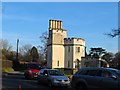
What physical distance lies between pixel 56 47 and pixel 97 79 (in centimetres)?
6377

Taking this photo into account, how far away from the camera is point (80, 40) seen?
8425 centimetres

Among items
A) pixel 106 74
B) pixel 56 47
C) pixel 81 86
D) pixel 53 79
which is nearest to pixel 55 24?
pixel 56 47

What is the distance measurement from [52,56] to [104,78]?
6293 centimetres

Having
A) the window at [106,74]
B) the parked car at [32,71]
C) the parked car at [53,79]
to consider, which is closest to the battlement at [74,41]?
the parked car at [32,71]

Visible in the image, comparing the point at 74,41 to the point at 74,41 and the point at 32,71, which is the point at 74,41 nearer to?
the point at 74,41

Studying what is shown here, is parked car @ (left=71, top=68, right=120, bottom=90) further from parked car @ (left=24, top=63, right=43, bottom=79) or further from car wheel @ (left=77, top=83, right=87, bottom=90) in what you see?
parked car @ (left=24, top=63, right=43, bottom=79)

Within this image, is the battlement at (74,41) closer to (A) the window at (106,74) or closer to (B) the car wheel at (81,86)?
(B) the car wheel at (81,86)

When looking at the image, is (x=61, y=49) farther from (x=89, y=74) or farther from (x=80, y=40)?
(x=89, y=74)

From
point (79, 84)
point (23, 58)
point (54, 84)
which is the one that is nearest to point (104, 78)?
point (79, 84)

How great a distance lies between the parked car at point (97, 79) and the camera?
1934 centimetres

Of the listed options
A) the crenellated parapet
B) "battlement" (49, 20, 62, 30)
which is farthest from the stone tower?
"battlement" (49, 20, 62, 30)

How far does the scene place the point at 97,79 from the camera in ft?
67.1

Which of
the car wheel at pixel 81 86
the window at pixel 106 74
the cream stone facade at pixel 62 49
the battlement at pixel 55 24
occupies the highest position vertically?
the battlement at pixel 55 24

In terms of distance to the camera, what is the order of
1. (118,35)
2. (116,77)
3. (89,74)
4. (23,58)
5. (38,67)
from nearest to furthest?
(116,77) → (89,74) → (38,67) → (118,35) → (23,58)
